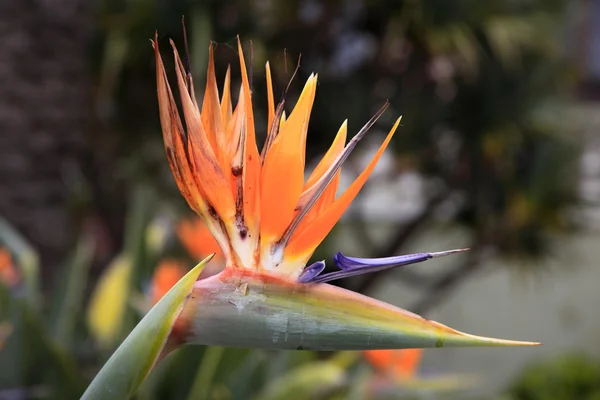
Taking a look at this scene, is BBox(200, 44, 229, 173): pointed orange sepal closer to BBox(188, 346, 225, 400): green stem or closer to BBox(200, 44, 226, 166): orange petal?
BBox(200, 44, 226, 166): orange petal

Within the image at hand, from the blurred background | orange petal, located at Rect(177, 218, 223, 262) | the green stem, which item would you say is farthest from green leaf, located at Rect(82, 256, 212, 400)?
the blurred background

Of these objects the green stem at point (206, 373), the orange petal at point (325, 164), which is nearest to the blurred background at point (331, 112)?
the green stem at point (206, 373)

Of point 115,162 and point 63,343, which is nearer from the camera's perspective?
point 63,343

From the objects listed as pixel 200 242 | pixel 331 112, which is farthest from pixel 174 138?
pixel 331 112

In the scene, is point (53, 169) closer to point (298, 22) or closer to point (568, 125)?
point (298, 22)

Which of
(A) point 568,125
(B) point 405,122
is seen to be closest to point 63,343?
(B) point 405,122

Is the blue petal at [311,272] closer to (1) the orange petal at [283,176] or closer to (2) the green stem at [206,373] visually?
(1) the orange petal at [283,176]
